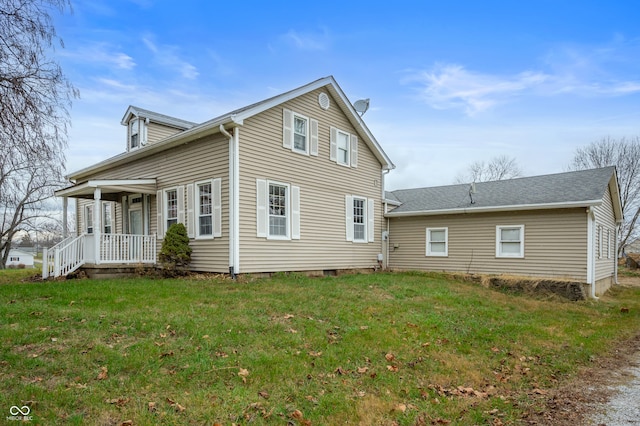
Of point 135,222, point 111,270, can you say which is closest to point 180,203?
point 111,270

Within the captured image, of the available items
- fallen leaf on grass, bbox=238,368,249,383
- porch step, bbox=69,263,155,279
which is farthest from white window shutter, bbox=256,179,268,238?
fallen leaf on grass, bbox=238,368,249,383

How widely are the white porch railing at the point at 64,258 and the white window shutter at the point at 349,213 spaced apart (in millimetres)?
8783

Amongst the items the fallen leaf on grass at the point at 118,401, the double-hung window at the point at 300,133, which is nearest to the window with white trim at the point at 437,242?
the double-hung window at the point at 300,133

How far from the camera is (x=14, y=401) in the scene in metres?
3.67

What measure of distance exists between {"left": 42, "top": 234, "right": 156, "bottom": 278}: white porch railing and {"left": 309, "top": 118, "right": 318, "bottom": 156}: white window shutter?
6043mm

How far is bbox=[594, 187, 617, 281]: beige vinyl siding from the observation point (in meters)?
14.8

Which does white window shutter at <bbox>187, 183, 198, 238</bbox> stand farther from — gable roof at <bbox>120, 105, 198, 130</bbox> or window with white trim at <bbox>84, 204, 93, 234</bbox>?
window with white trim at <bbox>84, 204, 93, 234</bbox>

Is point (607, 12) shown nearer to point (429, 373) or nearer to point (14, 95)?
point (429, 373)

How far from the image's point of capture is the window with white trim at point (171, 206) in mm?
13422

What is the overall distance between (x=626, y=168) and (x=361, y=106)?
2729 cm

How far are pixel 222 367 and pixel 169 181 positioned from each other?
32.5ft

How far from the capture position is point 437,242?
54.1 feet

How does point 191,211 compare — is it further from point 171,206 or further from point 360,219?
point 360,219

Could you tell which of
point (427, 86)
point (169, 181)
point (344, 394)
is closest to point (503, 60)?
point (427, 86)
